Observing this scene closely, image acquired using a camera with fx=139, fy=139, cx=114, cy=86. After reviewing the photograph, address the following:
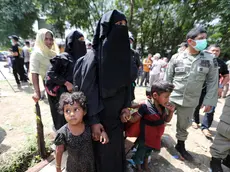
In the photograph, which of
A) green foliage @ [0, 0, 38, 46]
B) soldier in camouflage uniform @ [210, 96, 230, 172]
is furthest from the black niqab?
green foliage @ [0, 0, 38, 46]

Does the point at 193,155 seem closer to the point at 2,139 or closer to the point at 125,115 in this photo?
the point at 125,115

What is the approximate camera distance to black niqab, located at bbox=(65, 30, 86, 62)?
181 centimetres

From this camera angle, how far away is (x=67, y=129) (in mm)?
A: 1353

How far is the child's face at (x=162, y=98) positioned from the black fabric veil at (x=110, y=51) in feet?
1.83

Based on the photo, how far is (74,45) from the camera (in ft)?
6.06

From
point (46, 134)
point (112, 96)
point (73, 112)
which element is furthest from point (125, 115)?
point (46, 134)

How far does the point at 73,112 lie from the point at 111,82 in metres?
0.44

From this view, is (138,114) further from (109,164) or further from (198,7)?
(198,7)

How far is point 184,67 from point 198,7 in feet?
40.0

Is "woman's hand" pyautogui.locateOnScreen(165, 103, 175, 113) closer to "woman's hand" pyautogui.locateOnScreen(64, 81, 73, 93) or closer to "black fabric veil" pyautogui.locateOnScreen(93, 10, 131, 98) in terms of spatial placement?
"black fabric veil" pyautogui.locateOnScreen(93, 10, 131, 98)

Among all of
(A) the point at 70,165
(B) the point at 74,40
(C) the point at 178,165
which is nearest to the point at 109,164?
(A) the point at 70,165

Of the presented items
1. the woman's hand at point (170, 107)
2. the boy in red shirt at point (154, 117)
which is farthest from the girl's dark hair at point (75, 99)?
the woman's hand at point (170, 107)

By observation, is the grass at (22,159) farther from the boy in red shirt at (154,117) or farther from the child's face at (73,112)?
the boy in red shirt at (154,117)

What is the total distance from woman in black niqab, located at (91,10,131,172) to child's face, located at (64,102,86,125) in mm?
148
